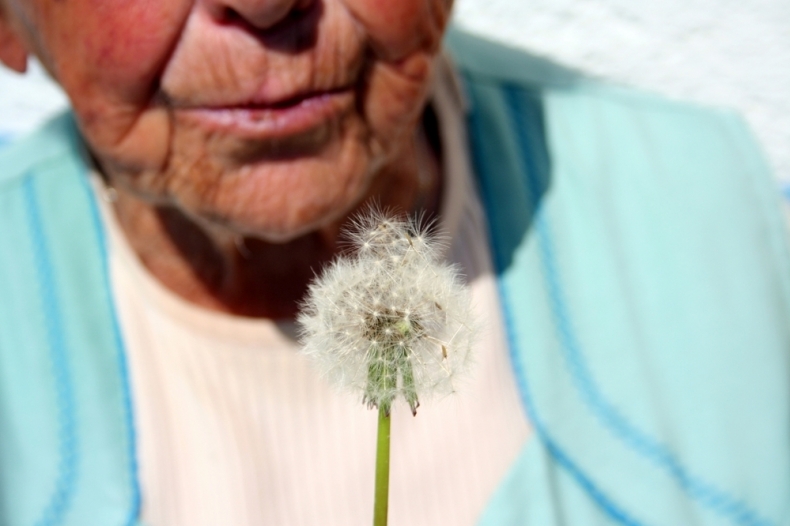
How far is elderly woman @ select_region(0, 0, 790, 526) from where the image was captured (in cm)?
94

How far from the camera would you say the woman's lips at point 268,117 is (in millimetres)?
855

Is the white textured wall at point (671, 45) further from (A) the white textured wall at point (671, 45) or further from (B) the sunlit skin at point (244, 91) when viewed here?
(B) the sunlit skin at point (244, 91)

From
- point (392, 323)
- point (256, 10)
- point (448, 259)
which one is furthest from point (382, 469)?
point (448, 259)

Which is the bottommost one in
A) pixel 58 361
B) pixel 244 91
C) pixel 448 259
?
pixel 58 361

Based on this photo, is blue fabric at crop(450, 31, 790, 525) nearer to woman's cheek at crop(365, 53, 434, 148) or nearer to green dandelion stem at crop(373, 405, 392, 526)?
woman's cheek at crop(365, 53, 434, 148)

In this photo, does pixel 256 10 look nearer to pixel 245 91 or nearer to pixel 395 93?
pixel 245 91

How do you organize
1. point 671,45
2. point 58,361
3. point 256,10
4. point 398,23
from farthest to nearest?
point 671,45 → point 58,361 → point 398,23 → point 256,10

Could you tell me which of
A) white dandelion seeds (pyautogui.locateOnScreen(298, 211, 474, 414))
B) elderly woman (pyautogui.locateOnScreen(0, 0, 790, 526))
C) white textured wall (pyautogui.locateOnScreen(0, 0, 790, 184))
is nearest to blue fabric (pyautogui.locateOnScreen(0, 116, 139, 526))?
elderly woman (pyautogui.locateOnScreen(0, 0, 790, 526))

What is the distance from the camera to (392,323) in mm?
463

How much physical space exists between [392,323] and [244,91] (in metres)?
0.46

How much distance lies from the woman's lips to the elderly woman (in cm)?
3

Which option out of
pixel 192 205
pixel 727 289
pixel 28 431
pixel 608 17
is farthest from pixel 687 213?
pixel 28 431

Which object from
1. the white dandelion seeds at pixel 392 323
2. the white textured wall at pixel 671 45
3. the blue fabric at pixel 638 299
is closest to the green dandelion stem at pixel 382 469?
the white dandelion seeds at pixel 392 323

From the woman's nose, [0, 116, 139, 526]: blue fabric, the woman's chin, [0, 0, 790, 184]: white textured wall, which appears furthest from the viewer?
[0, 0, 790, 184]: white textured wall
